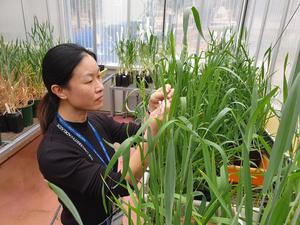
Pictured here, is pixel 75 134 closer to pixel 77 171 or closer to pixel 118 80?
pixel 77 171

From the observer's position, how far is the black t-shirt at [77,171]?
76 centimetres

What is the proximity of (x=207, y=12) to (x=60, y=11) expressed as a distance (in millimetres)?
1774

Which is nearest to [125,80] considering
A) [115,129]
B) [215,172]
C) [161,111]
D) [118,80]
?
[118,80]

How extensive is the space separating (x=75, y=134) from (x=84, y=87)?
178 millimetres

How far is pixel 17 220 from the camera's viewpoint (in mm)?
1578

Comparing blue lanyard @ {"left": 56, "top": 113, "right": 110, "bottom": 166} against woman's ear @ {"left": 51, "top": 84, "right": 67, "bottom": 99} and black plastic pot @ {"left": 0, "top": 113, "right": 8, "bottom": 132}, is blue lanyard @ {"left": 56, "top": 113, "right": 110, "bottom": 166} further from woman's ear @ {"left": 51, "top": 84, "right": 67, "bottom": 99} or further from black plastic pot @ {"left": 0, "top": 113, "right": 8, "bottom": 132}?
black plastic pot @ {"left": 0, "top": 113, "right": 8, "bottom": 132}

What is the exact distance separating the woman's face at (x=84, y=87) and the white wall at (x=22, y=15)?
6.35 feet

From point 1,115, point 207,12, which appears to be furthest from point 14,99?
point 207,12

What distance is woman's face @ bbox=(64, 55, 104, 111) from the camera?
2.72 feet

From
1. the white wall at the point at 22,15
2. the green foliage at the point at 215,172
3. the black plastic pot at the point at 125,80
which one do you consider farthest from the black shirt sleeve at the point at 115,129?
the white wall at the point at 22,15

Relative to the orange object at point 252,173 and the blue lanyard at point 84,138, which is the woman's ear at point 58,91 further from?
the orange object at point 252,173

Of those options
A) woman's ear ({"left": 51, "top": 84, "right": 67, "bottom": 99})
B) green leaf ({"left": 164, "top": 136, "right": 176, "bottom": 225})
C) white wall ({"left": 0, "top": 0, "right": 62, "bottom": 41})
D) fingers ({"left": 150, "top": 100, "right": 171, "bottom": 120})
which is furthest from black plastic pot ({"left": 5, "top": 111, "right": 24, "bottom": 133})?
green leaf ({"left": 164, "top": 136, "right": 176, "bottom": 225})

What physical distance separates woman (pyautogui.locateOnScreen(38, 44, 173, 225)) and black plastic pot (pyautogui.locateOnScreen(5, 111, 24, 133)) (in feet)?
2.52

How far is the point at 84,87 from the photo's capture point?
0.83m
